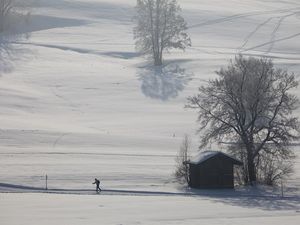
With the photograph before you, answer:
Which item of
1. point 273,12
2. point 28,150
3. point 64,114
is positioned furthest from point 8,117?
point 273,12

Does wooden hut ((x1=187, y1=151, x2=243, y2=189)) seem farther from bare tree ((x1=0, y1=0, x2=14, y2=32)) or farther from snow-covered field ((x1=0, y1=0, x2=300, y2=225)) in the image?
bare tree ((x1=0, y1=0, x2=14, y2=32))

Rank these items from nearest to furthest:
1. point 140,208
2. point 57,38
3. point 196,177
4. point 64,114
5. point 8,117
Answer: point 140,208 < point 196,177 < point 8,117 < point 64,114 < point 57,38

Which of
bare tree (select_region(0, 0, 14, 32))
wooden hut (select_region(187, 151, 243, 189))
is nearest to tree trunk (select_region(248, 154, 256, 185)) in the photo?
wooden hut (select_region(187, 151, 243, 189))

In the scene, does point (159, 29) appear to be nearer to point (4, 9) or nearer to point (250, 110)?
point (4, 9)

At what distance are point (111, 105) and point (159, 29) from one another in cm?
1875

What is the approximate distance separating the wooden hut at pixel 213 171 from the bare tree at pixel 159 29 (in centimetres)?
3939

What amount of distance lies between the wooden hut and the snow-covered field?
154cm

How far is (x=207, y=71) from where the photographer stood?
76.9 metres

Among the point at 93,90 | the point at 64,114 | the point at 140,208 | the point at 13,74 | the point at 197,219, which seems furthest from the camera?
the point at 13,74

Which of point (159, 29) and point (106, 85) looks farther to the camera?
point (159, 29)

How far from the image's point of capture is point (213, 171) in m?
42.0

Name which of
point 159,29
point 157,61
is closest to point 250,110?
point 157,61

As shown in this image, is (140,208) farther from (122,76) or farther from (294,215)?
(122,76)

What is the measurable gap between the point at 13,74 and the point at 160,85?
614 inches
